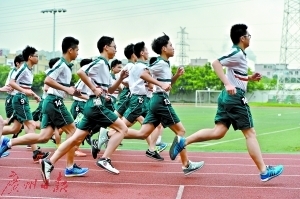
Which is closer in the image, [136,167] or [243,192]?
[243,192]

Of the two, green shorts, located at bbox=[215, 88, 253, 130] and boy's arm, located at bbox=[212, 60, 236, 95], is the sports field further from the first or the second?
boy's arm, located at bbox=[212, 60, 236, 95]

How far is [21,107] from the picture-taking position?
9.34m

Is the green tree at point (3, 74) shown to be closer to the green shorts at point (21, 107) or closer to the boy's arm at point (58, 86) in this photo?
the green shorts at point (21, 107)

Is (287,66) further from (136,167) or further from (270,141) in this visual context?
(136,167)

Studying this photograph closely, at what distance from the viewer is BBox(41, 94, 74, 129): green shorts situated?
7.41 m

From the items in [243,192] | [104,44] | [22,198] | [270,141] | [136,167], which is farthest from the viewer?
[270,141]

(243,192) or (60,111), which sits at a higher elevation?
(60,111)

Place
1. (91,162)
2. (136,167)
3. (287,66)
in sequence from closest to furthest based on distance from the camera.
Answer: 1. (136,167)
2. (91,162)
3. (287,66)

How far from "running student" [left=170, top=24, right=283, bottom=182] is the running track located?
32 cm

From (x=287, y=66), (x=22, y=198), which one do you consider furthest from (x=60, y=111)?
(x=287, y=66)

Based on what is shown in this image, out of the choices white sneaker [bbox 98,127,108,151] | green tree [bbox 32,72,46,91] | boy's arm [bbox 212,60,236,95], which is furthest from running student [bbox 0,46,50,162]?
green tree [bbox 32,72,46,91]

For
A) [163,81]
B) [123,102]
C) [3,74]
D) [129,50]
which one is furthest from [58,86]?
[3,74]

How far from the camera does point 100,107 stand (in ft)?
23.1

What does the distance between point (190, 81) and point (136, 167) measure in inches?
2059
